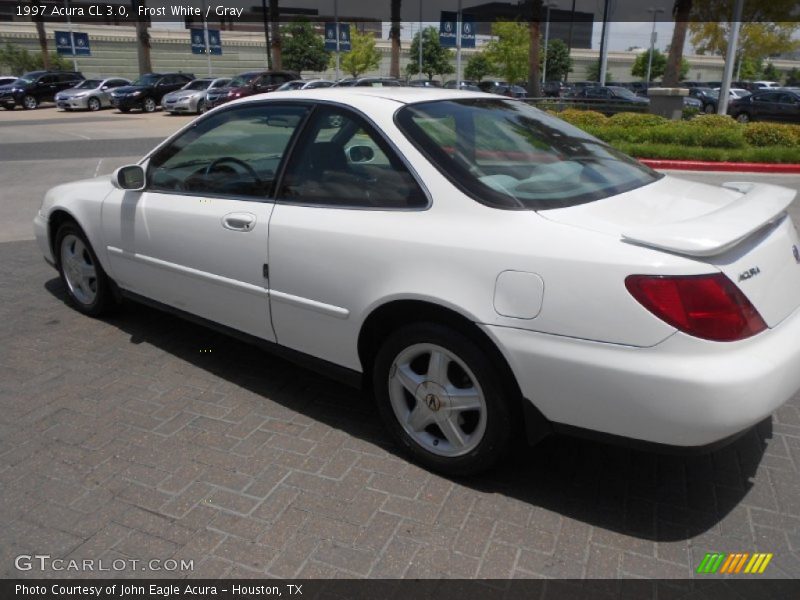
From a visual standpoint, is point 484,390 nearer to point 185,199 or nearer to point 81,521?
point 81,521

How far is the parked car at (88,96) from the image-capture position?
31000mm

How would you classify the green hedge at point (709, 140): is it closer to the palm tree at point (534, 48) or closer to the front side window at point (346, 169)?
the front side window at point (346, 169)

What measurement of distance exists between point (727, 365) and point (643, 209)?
0.79 m

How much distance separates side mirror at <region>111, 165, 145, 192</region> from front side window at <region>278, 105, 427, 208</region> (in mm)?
1233

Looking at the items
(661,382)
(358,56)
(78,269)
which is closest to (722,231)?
(661,382)

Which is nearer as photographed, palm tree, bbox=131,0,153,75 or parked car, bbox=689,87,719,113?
parked car, bbox=689,87,719,113

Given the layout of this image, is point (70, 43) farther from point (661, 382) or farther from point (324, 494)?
point (661, 382)

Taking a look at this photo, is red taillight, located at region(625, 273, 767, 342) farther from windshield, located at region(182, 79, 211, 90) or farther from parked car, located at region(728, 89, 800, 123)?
windshield, located at region(182, 79, 211, 90)

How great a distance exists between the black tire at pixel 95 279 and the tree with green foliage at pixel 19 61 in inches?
2081

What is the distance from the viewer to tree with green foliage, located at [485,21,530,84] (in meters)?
49.4

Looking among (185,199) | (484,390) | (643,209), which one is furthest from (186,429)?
(643,209)

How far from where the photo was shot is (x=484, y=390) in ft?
8.89

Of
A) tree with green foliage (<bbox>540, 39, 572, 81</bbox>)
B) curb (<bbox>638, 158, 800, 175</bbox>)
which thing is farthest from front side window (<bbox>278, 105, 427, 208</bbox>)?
tree with green foliage (<bbox>540, 39, 572, 81</bbox>)

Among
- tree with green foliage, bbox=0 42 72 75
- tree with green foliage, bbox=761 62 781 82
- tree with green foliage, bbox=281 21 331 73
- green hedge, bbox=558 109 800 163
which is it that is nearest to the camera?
green hedge, bbox=558 109 800 163
